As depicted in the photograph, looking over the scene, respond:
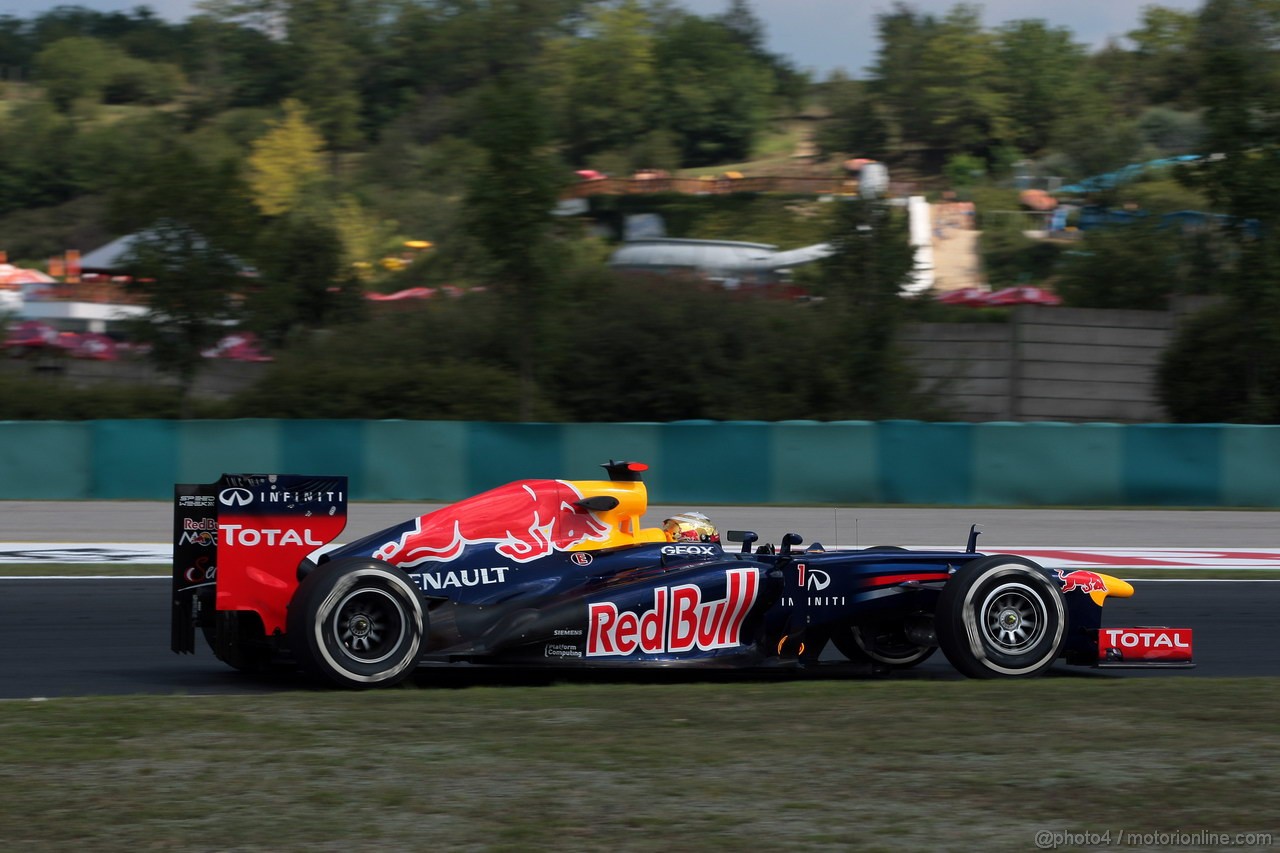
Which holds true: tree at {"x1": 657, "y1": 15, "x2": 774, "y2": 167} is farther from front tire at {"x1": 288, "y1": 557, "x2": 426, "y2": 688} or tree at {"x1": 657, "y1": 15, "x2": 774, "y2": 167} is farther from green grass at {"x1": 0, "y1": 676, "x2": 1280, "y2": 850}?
green grass at {"x1": 0, "y1": 676, "x2": 1280, "y2": 850}

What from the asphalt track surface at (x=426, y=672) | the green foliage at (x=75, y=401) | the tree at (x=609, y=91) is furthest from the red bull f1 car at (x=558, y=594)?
the tree at (x=609, y=91)

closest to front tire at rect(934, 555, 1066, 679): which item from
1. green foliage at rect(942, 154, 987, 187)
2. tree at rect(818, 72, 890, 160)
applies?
green foliage at rect(942, 154, 987, 187)

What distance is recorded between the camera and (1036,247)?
50938 mm

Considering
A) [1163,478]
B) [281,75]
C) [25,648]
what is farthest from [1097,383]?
[281,75]

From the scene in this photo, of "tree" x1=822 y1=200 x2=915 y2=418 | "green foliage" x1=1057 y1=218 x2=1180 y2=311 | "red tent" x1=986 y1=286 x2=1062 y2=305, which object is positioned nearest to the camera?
"tree" x1=822 y1=200 x2=915 y2=418

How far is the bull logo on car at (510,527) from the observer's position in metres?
8.21

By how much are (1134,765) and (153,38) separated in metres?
137

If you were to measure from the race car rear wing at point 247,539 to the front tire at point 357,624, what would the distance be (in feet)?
1.11

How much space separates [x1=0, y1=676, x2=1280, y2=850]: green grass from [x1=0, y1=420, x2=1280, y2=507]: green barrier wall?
1324 cm

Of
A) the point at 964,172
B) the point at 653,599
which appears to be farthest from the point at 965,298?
the point at 964,172

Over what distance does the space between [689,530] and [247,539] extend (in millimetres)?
2578

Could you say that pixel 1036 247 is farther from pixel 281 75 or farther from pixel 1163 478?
pixel 281 75

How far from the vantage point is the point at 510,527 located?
8320 millimetres

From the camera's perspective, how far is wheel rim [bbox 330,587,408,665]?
7.79m
